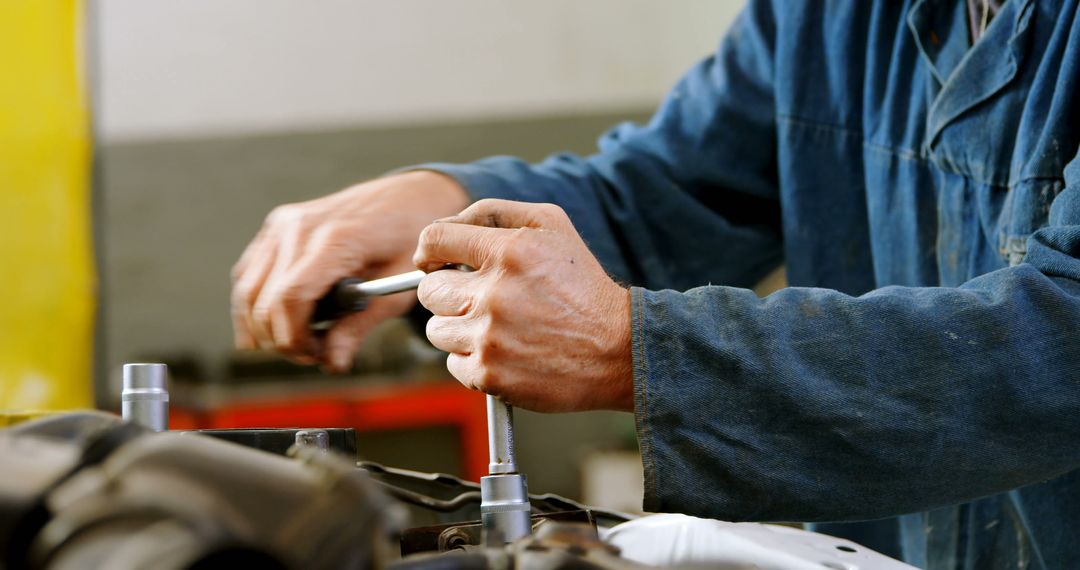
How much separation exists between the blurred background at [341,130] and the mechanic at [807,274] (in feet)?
6.55

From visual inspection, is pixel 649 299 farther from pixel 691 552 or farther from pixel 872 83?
pixel 872 83

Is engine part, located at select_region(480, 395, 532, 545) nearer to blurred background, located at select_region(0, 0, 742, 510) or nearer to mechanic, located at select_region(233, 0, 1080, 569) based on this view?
mechanic, located at select_region(233, 0, 1080, 569)

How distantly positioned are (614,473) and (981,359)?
268cm

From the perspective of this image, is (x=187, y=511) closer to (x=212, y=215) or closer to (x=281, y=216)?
(x=281, y=216)

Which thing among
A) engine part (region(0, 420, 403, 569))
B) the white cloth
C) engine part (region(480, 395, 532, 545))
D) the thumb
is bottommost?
the white cloth


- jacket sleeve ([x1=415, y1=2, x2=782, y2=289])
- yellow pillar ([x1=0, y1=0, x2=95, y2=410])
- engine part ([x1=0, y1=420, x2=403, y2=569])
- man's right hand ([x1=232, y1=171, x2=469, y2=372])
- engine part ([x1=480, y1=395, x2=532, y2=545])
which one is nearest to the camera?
engine part ([x1=0, y1=420, x2=403, y2=569])

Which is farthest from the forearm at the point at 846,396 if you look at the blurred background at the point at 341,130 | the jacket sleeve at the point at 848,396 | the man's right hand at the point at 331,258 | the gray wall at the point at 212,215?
the gray wall at the point at 212,215

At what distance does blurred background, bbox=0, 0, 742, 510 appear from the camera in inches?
119

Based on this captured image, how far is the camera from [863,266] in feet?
3.07

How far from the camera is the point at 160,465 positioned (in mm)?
292

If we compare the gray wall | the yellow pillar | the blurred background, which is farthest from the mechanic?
the gray wall

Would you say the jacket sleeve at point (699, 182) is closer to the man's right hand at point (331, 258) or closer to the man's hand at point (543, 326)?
the man's right hand at point (331, 258)

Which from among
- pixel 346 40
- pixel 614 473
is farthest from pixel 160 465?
pixel 346 40

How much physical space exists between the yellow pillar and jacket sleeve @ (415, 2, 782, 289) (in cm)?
124
